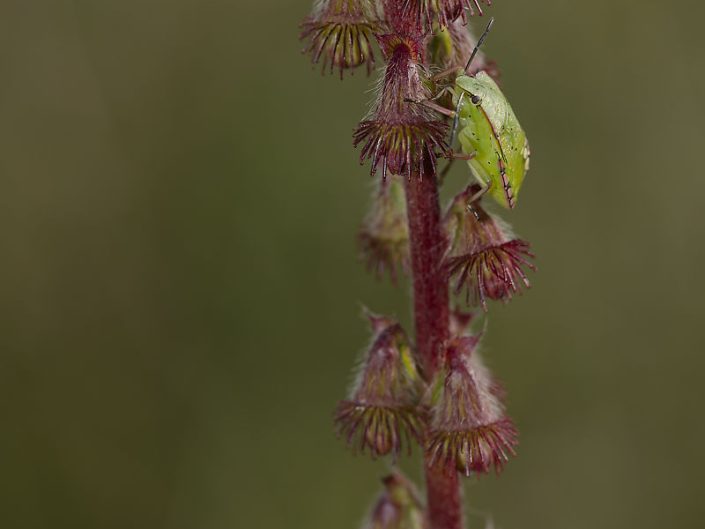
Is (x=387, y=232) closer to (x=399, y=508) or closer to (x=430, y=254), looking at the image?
(x=430, y=254)

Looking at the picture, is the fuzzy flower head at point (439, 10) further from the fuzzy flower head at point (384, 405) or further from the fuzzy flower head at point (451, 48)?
the fuzzy flower head at point (384, 405)

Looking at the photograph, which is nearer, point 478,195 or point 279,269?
point 478,195

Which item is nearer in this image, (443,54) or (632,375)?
(443,54)

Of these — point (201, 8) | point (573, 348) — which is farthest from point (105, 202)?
point (573, 348)

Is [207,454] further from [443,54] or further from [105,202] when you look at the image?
[443,54]

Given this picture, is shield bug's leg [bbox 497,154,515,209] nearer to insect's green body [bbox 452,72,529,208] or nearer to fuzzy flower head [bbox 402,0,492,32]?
insect's green body [bbox 452,72,529,208]

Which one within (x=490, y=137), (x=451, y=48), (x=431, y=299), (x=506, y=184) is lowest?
(x=431, y=299)

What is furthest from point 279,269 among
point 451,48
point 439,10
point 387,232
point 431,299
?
point 439,10
